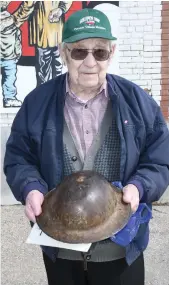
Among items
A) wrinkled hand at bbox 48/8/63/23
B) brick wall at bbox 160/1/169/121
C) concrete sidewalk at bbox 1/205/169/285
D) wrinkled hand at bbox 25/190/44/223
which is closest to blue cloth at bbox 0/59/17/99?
wrinkled hand at bbox 48/8/63/23

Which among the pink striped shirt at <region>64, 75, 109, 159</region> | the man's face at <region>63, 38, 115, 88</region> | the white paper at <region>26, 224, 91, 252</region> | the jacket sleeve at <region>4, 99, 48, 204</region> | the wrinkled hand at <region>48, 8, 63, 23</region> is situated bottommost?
the white paper at <region>26, 224, 91, 252</region>

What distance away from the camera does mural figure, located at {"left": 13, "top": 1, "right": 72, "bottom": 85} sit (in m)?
5.50

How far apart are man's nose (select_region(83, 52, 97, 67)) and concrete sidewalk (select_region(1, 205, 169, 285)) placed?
2.52 m

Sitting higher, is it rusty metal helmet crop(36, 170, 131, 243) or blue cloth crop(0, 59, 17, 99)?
blue cloth crop(0, 59, 17, 99)

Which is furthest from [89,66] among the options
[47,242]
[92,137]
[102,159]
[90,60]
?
[47,242]

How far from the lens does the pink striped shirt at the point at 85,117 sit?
2.29 metres

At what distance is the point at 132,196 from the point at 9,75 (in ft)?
13.0

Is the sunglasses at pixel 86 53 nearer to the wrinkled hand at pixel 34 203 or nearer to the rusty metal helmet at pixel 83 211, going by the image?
the rusty metal helmet at pixel 83 211

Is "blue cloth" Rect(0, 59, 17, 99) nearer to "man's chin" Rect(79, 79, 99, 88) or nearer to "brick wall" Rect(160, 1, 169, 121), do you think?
"brick wall" Rect(160, 1, 169, 121)

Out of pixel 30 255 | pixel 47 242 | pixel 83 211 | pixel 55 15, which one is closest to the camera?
pixel 83 211

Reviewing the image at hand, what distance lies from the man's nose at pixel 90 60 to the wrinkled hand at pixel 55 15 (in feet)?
11.6

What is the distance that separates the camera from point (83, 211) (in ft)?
6.29

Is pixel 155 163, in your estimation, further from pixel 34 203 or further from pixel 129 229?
pixel 34 203

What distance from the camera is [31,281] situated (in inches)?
160
